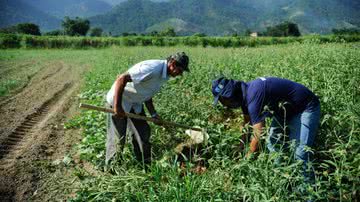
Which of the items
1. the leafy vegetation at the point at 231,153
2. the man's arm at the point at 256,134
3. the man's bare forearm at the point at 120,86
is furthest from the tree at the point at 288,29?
the man's arm at the point at 256,134

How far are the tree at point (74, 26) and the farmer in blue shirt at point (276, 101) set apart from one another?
8968 centimetres

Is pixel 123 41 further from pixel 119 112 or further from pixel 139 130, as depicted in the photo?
pixel 119 112

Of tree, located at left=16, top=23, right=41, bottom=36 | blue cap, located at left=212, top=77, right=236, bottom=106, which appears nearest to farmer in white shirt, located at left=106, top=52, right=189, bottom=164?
blue cap, located at left=212, top=77, right=236, bottom=106

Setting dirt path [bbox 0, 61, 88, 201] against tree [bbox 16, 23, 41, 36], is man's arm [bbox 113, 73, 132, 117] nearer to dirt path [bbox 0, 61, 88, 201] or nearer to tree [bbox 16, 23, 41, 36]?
dirt path [bbox 0, 61, 88, 201]

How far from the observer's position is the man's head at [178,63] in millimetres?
3557

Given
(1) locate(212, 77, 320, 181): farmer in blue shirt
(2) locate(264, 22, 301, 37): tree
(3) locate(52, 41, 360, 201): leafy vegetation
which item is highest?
(2) locate(264, 22, 301, 37): tree

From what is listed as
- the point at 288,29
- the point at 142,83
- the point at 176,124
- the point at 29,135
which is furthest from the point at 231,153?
the point at 288,29

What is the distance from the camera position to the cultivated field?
102 inches

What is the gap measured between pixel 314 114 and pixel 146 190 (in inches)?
76.3

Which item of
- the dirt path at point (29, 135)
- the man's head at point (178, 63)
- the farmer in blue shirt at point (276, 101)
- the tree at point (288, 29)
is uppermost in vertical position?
the tree at point (288, 29)

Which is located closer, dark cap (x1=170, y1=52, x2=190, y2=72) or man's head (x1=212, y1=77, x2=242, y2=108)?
man's head (x1=212, y1=77, x2=242, y2=108)

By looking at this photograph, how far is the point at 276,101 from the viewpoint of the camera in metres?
3.16

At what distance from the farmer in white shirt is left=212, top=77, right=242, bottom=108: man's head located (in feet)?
2.13

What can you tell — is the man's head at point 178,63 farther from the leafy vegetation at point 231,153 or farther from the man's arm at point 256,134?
the man's arm at point 256,134
